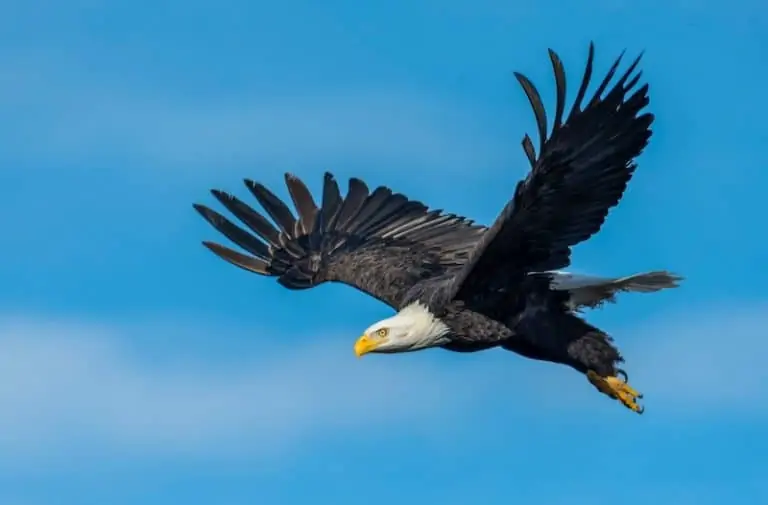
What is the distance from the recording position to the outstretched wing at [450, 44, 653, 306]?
11.3 meters

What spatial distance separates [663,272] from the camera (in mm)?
13625

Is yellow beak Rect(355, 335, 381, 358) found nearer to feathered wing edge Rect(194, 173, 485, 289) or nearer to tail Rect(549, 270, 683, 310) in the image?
tail Rect(549, 270, 683, 310)

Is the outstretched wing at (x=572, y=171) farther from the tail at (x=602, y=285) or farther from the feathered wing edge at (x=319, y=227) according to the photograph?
the feathered wing edge at (x=319, y=227)

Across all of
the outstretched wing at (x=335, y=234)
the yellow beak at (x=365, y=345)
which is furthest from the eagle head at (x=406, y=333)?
the outstretched wing at (x=335, y=234)

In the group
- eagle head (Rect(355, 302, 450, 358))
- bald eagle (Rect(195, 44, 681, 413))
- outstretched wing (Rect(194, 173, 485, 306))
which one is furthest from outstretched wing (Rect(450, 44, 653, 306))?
outstretched wing (Rect(194, 173, 485, 306))

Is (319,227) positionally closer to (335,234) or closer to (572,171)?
(335,234)

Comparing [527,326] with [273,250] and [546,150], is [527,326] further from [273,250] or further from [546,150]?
[273,250]

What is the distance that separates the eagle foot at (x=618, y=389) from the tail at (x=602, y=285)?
520mm

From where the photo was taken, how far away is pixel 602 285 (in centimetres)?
1320

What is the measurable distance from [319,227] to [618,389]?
3425mm

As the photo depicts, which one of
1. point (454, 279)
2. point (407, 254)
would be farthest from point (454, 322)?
point (407, 254)

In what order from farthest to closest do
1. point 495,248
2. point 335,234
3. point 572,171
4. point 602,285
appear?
1. point 335,234
2. point 602,285
3. point 495,248
4. point 572,171

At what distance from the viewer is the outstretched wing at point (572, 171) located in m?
11.3

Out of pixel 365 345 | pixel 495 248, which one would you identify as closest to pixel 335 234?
pixel 365 345
